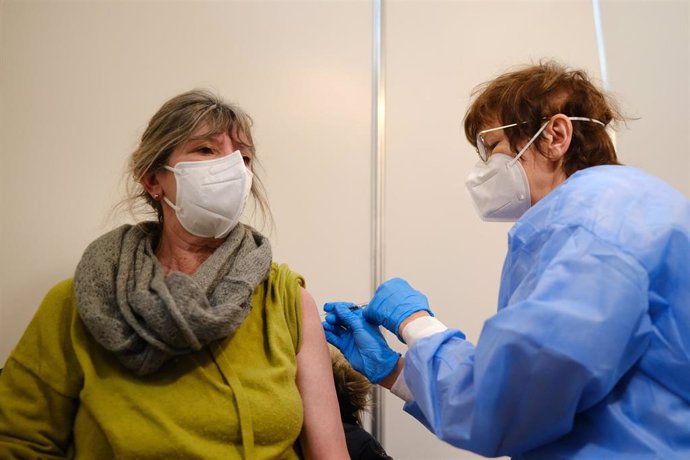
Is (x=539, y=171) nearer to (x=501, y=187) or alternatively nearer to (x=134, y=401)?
(x=501, y=187)

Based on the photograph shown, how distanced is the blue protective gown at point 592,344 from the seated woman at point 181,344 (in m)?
0.40

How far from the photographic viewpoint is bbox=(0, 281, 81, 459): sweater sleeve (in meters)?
1.03

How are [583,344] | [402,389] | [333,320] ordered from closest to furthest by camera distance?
[583,344] → [402,389] → [333,320]

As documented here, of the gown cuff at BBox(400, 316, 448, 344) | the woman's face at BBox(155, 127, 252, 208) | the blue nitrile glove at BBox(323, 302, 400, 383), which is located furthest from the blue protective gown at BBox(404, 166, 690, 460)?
the woman's face at BBox(155, 127, 252, 208)

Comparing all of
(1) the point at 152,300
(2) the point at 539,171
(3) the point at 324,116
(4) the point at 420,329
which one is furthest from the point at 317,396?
(3) the point at 324,116

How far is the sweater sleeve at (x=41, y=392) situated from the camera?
103 centimetres

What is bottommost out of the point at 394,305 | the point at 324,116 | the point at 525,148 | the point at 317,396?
the point at 317,396

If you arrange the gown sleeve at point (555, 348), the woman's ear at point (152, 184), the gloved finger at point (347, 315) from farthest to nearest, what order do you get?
the gloved finger at point (347, 315)
the woman's ear at point (152, 184)
the gown sleeve at point (555, 348)

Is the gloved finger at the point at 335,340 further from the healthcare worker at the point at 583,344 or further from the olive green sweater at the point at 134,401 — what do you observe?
the healthcare worker at the point at 583,344

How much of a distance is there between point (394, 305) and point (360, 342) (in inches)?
7.1

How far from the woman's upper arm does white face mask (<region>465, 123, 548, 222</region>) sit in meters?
0.50

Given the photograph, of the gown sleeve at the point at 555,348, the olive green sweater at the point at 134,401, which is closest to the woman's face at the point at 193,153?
the olive green sweater at the point at 134,401

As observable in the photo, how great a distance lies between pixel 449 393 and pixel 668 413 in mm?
338

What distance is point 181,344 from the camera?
1025 millimetres
